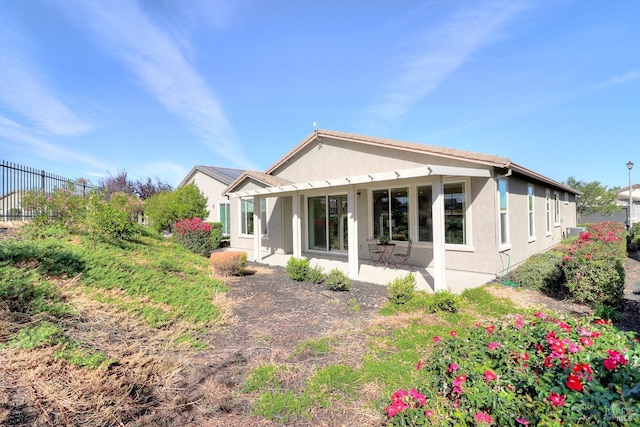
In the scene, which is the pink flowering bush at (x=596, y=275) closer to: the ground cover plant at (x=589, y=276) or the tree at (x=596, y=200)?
the ground cover plant at (x=589, y=276)

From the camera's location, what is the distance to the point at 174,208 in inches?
697

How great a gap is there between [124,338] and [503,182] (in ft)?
32.9

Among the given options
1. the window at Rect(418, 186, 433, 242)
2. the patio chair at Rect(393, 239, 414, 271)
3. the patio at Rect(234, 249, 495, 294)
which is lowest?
the patio at Rect(234, 249, 495, 294)

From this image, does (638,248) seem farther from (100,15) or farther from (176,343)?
(100,15)

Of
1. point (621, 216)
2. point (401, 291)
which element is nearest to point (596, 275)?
point (401, 291)

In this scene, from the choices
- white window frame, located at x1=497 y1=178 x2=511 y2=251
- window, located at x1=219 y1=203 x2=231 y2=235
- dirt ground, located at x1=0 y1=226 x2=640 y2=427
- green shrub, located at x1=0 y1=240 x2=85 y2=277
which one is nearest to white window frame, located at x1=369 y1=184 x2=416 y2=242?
white window frame, located at x1=497 y1=178 x2=511 y2=251

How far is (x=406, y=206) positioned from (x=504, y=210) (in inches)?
114

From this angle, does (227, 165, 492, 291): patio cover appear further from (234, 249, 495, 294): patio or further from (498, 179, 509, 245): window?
(498, 179, 509, 245): window

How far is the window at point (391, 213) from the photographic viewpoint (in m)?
10.2

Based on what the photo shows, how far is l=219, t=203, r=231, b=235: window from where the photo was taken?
67.3ft

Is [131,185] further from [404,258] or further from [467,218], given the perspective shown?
[467,218]

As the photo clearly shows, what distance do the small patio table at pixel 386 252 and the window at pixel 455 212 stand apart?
1852mm

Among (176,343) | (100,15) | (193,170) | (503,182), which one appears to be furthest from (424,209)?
Answer: (193,170)

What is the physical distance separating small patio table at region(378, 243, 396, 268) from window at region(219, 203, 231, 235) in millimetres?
12889
